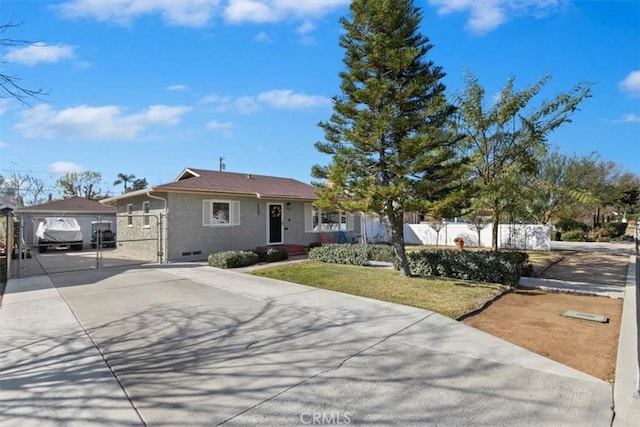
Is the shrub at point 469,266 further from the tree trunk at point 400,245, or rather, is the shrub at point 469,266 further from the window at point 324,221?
the window at point 324,221

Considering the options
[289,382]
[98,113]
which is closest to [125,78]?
[98,113]

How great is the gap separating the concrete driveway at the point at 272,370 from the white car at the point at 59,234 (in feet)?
45.9

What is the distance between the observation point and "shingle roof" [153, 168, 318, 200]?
13492 millimetres

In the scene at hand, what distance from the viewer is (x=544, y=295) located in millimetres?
7898

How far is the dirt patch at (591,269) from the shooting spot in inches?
399

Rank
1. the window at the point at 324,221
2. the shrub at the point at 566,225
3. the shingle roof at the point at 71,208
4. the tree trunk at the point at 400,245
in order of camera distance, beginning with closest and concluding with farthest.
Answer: the tree trunk at the point at 400,245, the window at the point at 324,221, the shingle roof at the point at 71,208, the shrub at the point at 566,225

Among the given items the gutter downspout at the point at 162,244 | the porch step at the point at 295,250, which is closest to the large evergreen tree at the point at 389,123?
the gutter downspout at the point at 162,244

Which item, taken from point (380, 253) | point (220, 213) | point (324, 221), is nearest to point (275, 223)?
point (220, 213)

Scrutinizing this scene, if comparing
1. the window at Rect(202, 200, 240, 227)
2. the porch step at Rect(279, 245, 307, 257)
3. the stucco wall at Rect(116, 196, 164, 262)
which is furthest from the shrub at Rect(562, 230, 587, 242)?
the stucco wall at Rect(116, 196, 164, 262)

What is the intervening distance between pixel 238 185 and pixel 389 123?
30.0ft

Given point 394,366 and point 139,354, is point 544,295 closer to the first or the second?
point 394,366

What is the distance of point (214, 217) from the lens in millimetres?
14188

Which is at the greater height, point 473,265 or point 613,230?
point 613,230

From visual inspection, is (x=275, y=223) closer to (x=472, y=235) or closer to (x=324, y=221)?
(x=324, y=221)
